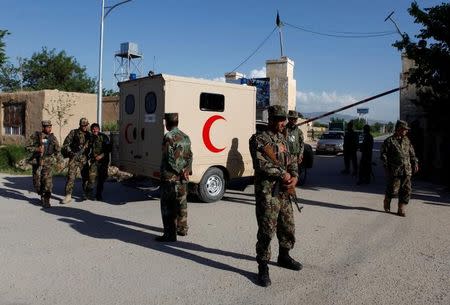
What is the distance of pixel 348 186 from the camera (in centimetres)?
1201

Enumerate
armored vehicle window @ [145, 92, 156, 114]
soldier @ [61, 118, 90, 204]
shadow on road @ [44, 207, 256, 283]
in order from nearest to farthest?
Result: shadow on road @ [44, 207, 256, 283] < armored vehicle window @ [145, 92, 156, 114] < soldier @ [61, 118, 90, 204]

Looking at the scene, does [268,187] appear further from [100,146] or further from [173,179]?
[100,146]

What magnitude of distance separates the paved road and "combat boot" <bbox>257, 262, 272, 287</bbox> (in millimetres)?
78

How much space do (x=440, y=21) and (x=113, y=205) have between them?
8406 mm

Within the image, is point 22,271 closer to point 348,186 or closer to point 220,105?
point 220,105

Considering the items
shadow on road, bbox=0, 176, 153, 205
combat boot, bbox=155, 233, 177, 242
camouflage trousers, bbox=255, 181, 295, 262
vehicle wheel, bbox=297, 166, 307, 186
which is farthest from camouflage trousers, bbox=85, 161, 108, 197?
camouflage trousers, bbox=255, 181, 295, 262

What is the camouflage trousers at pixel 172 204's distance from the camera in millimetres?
6145

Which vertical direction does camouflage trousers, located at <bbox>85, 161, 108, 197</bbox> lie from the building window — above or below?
below

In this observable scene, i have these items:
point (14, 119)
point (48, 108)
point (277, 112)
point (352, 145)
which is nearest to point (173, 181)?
point (277, 112)

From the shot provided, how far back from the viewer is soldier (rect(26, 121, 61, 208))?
8469 millimetres

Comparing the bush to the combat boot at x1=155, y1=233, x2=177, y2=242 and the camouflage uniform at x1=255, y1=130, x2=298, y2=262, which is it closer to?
the combat boot at x1=155, y1=233, x2=177, y2=242

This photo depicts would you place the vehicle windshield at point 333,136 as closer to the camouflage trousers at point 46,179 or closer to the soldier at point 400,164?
the soldier at point 400,164

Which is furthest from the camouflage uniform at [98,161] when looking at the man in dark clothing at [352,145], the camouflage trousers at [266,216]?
the man in dark clothing at [352,145]

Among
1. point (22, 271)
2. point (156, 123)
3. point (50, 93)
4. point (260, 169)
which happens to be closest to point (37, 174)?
point (156, 123)
